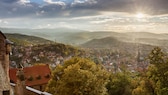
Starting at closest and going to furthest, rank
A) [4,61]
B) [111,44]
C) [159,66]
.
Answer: [4,61] < [159,66] < [111,44]

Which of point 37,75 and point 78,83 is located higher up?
point 78,83

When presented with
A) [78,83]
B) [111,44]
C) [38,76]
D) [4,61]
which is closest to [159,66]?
[78,83]

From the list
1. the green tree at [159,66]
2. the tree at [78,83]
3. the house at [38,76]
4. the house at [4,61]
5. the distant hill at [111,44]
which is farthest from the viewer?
the distant hill at [111,44]

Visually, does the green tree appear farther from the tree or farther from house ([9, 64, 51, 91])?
house ([9, 64, 51, 91])

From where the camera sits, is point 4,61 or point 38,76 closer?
point 4,61

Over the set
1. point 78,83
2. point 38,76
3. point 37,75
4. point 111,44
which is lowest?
point 111,44

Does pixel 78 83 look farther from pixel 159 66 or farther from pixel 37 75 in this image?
pixel 37 75

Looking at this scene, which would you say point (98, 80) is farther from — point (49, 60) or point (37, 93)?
point (49, 60)

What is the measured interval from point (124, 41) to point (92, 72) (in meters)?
160

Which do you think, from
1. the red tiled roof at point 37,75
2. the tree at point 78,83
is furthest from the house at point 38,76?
the tree at point 78,83

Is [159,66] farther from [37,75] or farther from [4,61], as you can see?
[37,75]

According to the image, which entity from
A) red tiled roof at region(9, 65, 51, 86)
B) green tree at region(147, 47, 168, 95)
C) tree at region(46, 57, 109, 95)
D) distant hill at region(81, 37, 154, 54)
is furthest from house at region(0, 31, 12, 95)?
distant hill at region(81, 37, 154, 54)

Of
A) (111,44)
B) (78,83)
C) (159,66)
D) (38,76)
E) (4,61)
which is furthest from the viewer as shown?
(111,44)

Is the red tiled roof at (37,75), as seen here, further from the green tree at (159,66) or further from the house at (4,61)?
the house at (4,61)
